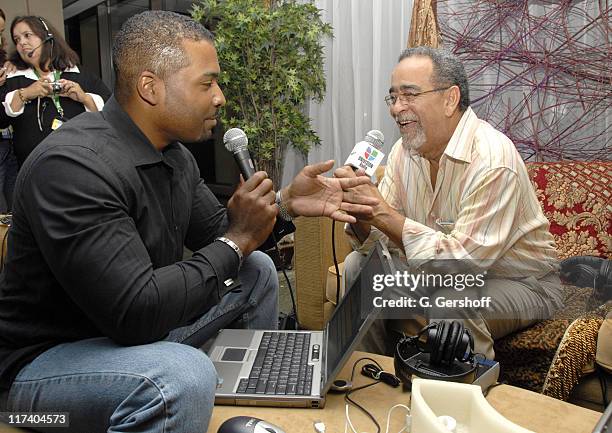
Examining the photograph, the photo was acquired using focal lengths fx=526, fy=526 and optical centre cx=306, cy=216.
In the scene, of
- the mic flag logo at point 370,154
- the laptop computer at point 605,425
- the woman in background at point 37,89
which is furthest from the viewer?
the woman in background at point 37,89

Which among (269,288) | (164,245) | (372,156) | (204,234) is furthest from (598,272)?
(164,245)

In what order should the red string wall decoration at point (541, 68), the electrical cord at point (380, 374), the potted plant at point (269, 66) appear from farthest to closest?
the potted plant at point (269, 66) < the red string wall decoration at point (541, 68) < the electrical cord at point (380, 374)

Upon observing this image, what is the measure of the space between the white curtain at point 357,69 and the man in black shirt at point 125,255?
177cm

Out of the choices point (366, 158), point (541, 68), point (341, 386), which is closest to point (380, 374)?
point (341, 386)

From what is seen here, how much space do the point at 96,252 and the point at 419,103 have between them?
3.44 feet

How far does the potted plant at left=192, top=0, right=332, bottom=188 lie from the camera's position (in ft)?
9.32

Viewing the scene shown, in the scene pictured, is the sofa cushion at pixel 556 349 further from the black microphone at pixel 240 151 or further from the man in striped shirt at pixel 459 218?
the black microphone at pixel 240 151

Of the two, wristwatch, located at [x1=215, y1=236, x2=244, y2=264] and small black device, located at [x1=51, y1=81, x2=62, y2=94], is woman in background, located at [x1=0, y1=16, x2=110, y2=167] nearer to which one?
small black device, located at [x1=51, y1=81, x2=62, y2=94]

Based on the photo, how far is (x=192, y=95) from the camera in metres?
1.10

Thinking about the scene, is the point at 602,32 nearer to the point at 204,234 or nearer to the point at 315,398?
the point at 204,234

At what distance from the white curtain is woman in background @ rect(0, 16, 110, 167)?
1297mm

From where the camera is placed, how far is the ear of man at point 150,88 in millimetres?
1071

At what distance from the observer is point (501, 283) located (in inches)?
58.7

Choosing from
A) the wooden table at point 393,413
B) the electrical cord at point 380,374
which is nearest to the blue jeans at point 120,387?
the wooden table at point 393,413
